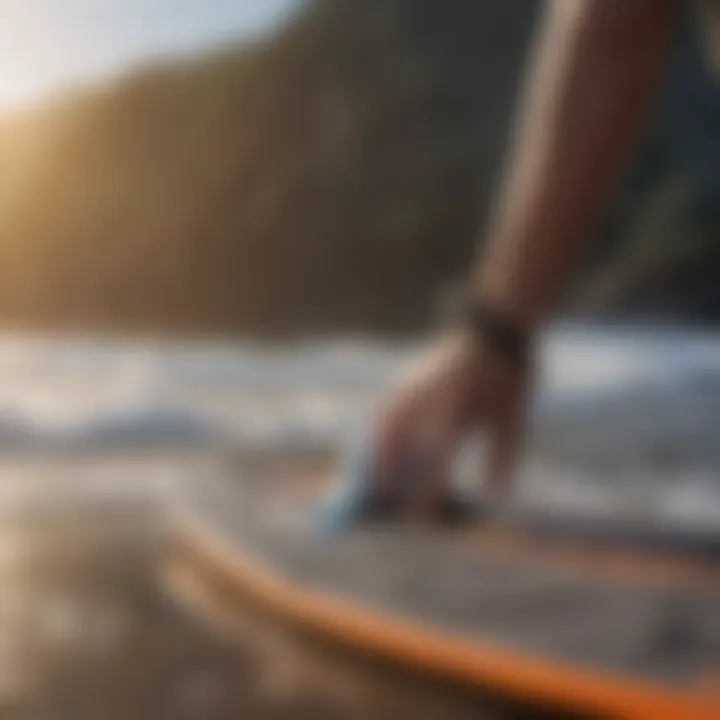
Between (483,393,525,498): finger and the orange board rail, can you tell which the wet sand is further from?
(483,393,525,498): finger

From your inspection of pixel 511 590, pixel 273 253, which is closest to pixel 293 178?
pixel 273 253

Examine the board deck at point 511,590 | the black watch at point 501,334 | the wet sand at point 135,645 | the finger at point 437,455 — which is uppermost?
the black watch at point 501,334

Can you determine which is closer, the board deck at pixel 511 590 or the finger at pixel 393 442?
the board deck at pixel 511 590

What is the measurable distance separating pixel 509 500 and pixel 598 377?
9 centimetres

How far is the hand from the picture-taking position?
0.80m

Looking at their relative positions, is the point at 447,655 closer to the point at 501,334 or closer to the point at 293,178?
the point at 501,334

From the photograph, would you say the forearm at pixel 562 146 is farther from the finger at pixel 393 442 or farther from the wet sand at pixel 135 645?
the wet sand at pixel 135 645

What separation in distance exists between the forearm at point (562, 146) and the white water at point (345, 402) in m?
0.05

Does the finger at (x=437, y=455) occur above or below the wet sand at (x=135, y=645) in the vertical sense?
above

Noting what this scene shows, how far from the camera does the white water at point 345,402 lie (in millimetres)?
810

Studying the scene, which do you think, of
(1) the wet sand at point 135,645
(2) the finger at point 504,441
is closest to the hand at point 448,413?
(2) the finger at point 504,441

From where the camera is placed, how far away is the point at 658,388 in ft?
2.68

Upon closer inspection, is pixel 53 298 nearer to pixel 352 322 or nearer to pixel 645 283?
pixel 352 322

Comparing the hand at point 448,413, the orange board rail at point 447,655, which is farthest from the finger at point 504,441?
the orange board rail at point 447,655
